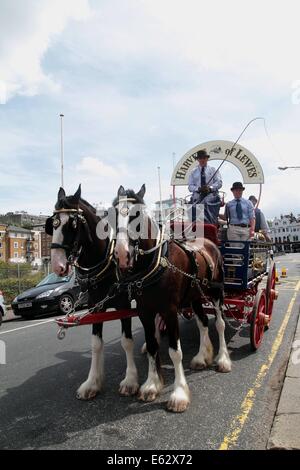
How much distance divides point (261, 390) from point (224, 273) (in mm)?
2236

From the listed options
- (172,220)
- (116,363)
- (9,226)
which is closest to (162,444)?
(116,363)

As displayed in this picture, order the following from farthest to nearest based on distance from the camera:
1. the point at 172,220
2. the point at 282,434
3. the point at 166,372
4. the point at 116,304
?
the point at 172,220, the point at 166,372, the point at 116,304, the point at 282,434

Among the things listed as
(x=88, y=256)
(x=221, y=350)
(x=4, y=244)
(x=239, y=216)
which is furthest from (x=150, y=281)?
(x=4, y=244)

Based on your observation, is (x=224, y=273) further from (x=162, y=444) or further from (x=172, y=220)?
(x=162, y=444)

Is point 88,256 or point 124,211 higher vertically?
point 124,211

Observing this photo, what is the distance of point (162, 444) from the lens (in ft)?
10.6

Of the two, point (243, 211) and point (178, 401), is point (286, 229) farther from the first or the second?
point (178, 401)

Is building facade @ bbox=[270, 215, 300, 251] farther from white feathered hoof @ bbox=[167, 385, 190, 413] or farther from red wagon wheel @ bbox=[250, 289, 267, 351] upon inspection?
white feathered hoof @ bbox=[167, 385, 190, 413]

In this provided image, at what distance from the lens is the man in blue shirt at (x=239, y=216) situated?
650 cm

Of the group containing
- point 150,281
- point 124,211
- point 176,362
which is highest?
point 124,211

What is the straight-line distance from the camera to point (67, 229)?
3.82 metres

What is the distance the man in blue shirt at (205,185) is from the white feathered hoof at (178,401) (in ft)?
Answer: 9.90

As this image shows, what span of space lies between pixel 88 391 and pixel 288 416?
2.21m

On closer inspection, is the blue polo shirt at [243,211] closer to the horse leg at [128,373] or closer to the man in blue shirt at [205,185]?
the man in blue shirt at [205,185]
